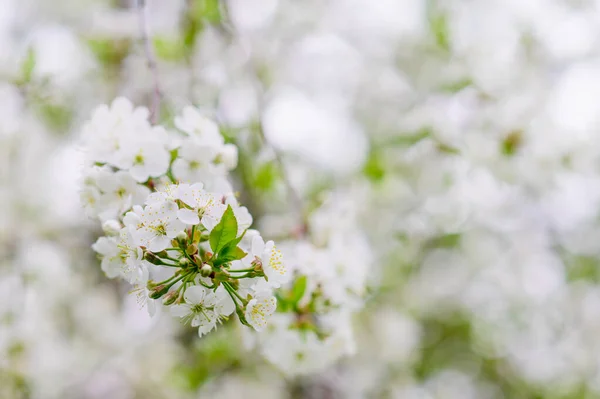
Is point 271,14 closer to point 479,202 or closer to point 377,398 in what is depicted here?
point 479,202

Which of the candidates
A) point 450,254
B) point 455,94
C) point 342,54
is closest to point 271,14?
point 342,54

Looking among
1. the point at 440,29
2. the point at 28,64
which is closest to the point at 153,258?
the point at 28,64

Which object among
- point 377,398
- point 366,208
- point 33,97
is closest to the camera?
point 33,97

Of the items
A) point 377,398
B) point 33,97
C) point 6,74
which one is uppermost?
point 33,97

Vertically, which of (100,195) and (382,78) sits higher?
(100,195)

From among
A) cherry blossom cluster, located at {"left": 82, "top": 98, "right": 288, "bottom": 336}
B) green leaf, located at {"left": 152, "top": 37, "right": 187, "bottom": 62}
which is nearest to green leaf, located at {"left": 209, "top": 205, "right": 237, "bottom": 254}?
cherry blossom cluster, located at {"left": 82, "top": 98, "right": 288, "bottom": 336}

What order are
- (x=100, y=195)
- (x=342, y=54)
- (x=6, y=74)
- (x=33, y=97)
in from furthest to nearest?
(x=342, y=54), (x=6, y=74), (x=33, y=97), (x=100, y=195)

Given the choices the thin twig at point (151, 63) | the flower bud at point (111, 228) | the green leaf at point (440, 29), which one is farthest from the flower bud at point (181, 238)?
the green leaf at point (440, 29)
